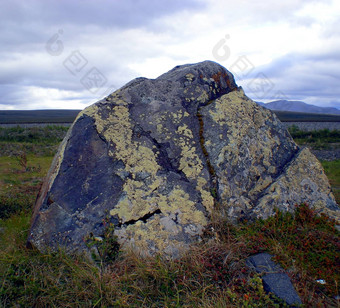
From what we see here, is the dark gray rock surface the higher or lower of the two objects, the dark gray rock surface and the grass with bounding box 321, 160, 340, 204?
the higher

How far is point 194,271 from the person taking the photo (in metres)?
3.56

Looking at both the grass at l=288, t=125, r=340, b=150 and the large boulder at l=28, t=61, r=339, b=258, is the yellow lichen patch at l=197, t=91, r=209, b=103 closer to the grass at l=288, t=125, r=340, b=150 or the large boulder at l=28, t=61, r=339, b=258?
the large boulder at l=28, t=61, r=339, b=258

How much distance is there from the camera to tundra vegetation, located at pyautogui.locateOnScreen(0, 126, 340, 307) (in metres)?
3.23

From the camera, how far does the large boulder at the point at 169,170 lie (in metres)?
4.11

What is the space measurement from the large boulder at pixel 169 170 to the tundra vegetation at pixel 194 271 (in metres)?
0.23

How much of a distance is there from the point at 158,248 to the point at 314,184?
265 cm

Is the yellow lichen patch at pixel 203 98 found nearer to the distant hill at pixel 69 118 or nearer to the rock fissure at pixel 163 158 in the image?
the rock fissure at pixel 163 158

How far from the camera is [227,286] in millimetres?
3391

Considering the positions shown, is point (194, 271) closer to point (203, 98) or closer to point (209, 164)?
point (209, 164)

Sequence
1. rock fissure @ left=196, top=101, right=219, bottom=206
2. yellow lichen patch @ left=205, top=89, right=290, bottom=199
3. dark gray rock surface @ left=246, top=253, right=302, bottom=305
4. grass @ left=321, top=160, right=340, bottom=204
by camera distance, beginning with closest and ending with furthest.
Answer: dark gray rock surface @ left=246, top=253, right=302, bottom=305
rock fissure @ left=196, top=101, right=219, bottom=206
yellow lichen patch @ left=205, top=89, right=290, bottom=199
grass @ left=321, top=160, right=340, bottom=204


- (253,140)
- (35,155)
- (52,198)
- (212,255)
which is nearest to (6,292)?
(52,198)

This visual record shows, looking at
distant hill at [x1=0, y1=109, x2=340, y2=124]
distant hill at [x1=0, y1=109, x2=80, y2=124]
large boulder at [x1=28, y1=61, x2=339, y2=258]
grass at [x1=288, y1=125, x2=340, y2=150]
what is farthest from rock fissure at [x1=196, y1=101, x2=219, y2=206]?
distant hill at [x1=0, y1=109, x2=80, y2=124]

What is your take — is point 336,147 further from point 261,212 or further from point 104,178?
point 104,178

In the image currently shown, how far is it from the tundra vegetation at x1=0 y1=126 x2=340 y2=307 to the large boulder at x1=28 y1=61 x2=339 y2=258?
0.74 feet
